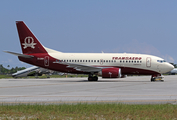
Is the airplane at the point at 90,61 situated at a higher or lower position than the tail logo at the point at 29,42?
lower

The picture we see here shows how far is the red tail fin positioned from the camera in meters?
43.4

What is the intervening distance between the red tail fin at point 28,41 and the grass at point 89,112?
32.9 metres

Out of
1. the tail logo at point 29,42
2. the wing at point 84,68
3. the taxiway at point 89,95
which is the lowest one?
the taxiway at point 89,95

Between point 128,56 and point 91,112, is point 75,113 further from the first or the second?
point 128,56

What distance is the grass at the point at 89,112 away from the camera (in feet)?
30.7

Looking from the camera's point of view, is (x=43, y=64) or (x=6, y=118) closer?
(x=6, y=118)

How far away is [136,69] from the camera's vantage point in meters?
41.2

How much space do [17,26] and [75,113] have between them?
3592 centimetres

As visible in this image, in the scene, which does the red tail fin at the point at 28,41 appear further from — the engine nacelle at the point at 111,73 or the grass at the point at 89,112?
the grass at the point at 89,112

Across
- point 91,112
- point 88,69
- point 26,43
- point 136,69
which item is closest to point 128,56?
point 136,69

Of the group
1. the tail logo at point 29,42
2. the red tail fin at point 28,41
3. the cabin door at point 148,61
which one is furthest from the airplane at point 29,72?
the cabin door at point 148,61

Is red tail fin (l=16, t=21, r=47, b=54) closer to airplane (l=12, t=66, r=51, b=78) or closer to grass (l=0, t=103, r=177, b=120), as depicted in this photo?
airplane (l=12, t=66, r=51, b=78)

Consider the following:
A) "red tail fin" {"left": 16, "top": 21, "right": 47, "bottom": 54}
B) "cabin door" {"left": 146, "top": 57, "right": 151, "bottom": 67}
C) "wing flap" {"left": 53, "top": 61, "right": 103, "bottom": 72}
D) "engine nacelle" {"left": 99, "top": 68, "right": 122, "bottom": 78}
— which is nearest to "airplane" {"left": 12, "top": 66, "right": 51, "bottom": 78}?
"red tail fin" {"left": 16, "top": 21, "right": 47, "bottom": 54}

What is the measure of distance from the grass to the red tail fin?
32857 mm
